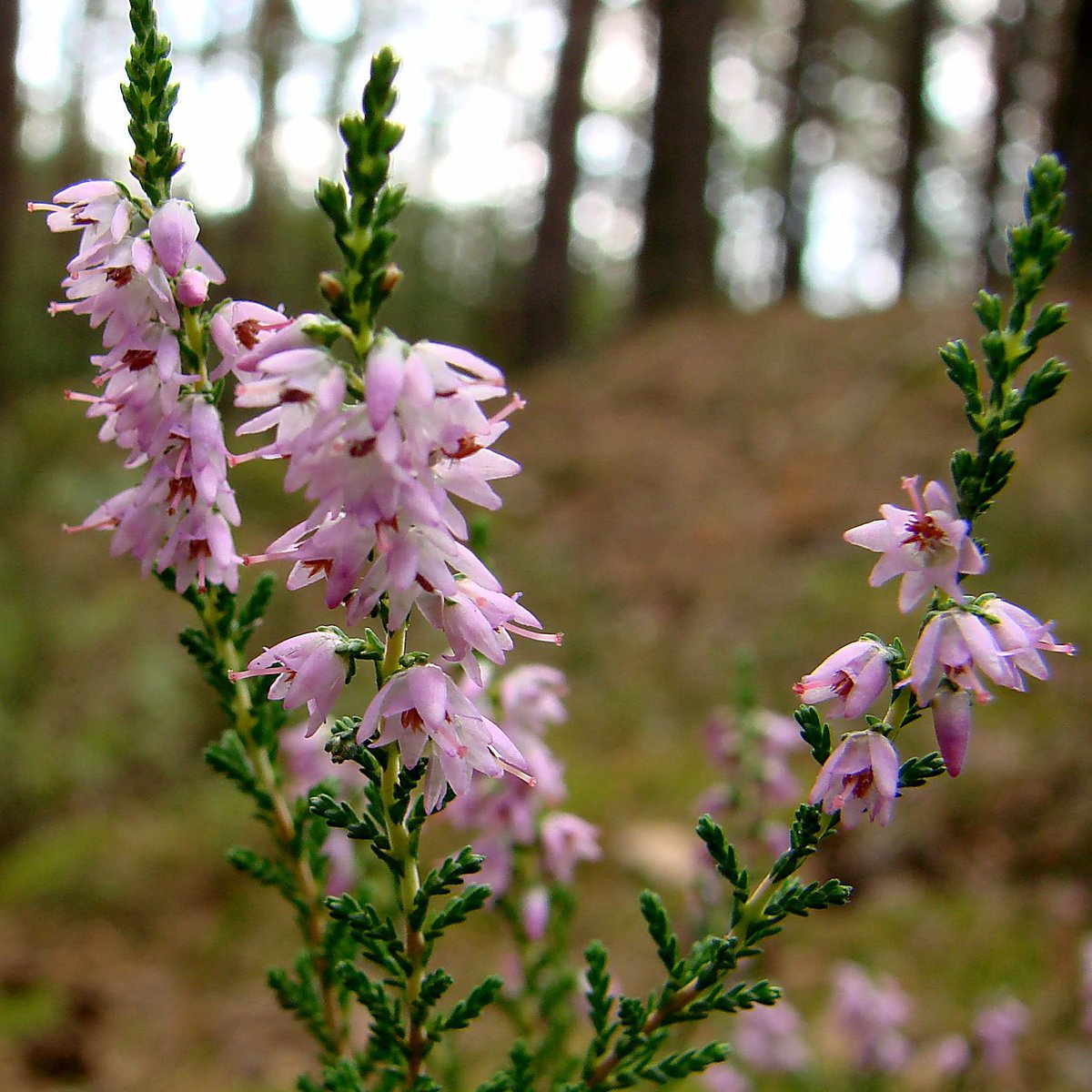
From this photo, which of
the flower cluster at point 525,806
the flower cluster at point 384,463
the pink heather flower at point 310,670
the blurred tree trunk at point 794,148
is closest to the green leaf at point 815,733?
the flower cluster at point 384,463

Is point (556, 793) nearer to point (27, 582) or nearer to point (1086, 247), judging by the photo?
point (27, 582)

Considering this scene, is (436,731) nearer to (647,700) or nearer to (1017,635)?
(1017,635)

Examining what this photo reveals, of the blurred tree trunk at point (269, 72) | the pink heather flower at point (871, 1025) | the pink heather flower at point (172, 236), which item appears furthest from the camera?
the blurred tree trunk at point (269, 72)

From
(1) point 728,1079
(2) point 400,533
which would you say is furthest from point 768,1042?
(2) point 400,533

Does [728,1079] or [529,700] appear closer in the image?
[529,700]

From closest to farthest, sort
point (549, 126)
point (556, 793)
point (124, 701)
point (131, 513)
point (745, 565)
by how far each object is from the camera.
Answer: point (131, 513) < point (556, 793) < point (124, 701) < point (745, 565) < point (549, 126)

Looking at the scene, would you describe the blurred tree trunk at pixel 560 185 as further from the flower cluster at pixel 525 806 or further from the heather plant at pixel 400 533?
the heather plant at pixel 400 533

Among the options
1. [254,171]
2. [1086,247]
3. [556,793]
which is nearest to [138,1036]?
[556,793]
